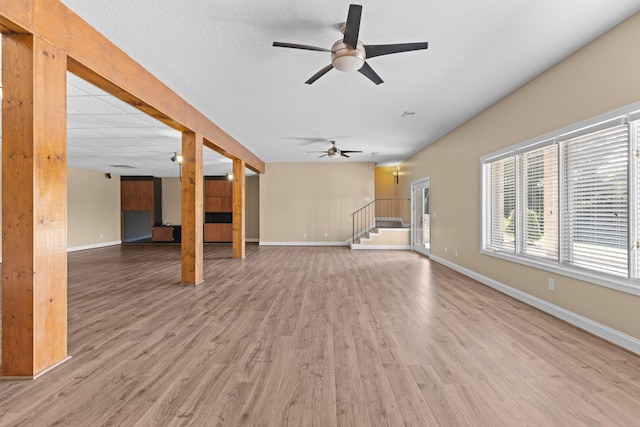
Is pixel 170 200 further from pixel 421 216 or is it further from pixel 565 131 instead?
pixel 565 131

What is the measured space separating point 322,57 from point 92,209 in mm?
11044

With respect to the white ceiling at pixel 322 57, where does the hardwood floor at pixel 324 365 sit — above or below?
below

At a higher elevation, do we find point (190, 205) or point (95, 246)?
point (190, 205)

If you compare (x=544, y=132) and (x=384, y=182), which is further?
(x=384, y=182)

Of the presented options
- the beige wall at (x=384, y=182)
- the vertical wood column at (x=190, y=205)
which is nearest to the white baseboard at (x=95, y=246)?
the vertical wood column at (x=190, y=205)

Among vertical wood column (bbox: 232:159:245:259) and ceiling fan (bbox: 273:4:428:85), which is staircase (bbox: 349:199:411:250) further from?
ceiling fan (bbox: 273:4:428:85)

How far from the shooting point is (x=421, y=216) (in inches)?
353

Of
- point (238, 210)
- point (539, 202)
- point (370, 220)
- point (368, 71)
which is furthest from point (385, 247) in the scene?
point (368, 71)

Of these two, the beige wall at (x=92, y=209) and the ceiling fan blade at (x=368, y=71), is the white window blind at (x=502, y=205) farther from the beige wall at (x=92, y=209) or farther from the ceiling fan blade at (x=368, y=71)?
the beige wall at (x=92, y=209)

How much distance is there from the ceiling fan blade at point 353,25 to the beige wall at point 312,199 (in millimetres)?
7977

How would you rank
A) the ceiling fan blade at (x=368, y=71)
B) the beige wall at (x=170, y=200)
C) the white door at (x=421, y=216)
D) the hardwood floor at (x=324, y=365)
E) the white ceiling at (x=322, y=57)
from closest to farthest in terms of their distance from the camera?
1. the hardwood floor at (x=324, y=365)
2. the white ceiling at (x=322, y=57)
3. the ceiling fan blade at (x=368, y=71)
4. the white door at (x=421, y=216)
5. the beige wall at (x=170, y=200)

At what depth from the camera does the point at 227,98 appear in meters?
4.51

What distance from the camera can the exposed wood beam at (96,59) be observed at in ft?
7.06

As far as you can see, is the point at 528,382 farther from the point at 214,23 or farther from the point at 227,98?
the point at 227,98
